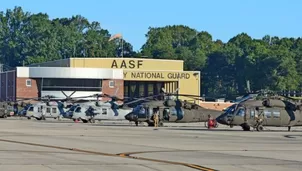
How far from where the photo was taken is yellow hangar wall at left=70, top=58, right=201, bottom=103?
403ft

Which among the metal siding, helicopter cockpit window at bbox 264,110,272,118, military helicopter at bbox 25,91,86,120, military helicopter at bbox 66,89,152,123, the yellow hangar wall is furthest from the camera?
the yellow hangar wall

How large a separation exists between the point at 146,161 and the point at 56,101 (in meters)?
61.8

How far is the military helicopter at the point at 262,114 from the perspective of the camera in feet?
181

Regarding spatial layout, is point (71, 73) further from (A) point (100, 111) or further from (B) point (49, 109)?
(A) point (100, 111)

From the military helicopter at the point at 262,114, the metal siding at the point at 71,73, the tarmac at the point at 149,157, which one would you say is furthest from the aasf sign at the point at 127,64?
the tarmac at the point at 149,157

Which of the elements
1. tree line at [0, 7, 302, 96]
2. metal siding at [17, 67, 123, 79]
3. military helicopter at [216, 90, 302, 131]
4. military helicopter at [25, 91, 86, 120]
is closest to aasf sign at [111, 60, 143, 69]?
metal siding at [17, 67, 123, 79]

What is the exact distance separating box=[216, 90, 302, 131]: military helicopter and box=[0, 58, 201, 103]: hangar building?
6358 cm

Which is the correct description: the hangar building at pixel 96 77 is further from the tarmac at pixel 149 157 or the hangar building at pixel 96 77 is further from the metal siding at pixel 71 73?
the tarmac at pixel 149 157

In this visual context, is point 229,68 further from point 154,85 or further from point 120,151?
point 120,151

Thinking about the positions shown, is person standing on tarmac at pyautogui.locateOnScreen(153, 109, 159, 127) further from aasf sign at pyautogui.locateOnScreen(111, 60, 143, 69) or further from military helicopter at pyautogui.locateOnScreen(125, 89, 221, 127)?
aasf sign at pyautogui.locateOnScreen(111, 60, 143, 69)

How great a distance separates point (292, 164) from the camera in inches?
990

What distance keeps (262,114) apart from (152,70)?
68443mm

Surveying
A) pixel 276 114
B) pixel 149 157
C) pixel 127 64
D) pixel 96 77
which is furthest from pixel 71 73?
pixel 149 157

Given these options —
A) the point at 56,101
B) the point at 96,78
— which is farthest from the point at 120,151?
the point at 96,78
